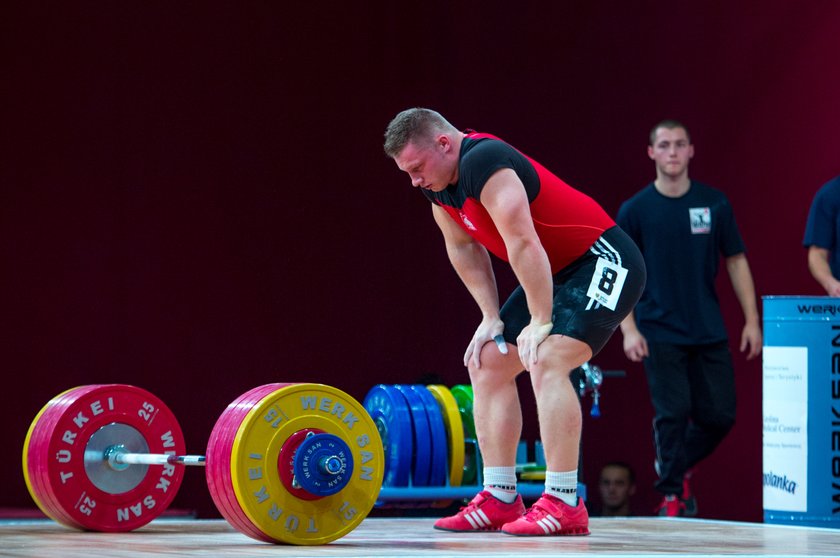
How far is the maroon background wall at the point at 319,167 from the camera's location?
5191mm

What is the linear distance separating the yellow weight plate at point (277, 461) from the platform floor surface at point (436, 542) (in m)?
0.06

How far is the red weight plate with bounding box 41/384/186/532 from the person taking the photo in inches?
143

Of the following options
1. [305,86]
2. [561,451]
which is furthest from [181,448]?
[305,86]

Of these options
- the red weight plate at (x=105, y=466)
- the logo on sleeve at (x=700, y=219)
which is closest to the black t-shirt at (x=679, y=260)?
the logo on sleeve at (x=700, y=219)

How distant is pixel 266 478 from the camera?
2.96 meters

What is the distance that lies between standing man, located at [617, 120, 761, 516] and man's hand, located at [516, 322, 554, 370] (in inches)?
68.3

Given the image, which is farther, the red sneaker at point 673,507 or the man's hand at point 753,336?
the man's hand at point 753,336

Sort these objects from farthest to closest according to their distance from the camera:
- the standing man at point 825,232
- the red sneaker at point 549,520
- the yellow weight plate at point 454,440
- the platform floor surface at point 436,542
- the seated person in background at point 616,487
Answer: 1. the seated person in background at point 616,487
2. the standing man at point 825,232
3. the yellow weight plate at point 454,440
4. the red sneaker at point 549,520
5. the platform floor surface at point 436,542

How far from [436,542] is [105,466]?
1.10 metres

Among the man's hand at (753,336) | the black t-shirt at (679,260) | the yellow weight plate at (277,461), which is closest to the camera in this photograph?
the yellow weight plate at (277,461)

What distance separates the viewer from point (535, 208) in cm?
340

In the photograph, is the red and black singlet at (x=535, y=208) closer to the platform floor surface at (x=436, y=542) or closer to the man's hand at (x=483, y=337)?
the man's hand at (x=483, y=337)

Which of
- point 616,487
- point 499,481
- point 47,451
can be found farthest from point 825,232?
point 47,451

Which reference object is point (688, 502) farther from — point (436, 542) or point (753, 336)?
point (436, 542)
